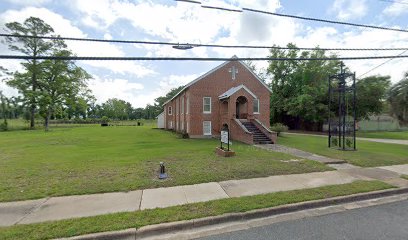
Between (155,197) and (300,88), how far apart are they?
34594mm

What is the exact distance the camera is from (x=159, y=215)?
186 inches

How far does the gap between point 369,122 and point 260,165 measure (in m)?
38.0

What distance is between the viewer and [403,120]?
52.4 feet

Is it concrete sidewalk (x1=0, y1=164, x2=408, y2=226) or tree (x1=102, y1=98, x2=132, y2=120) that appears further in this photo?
tree (x1=102, y1=98, x2=132, y2=120)

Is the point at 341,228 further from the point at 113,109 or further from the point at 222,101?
the point at 113,109

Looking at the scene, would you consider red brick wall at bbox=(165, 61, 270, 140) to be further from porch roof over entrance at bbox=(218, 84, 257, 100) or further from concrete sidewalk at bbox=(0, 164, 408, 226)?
concrete sidewalk at bbox=(0, 164, 408, 226)

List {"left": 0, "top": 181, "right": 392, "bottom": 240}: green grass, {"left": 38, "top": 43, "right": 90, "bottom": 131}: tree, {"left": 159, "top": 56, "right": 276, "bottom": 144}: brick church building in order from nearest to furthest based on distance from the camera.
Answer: {"left": 0, "top": 181, "right": 392, "bottom": 240}: green grass → {"left": 159, "top": 56, "right": 276, "bottom": 144}: brick church building → {"left": 38, "top": 43, "right": 90, "bottom": 131}: tree

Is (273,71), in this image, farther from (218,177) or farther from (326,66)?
(218,177)

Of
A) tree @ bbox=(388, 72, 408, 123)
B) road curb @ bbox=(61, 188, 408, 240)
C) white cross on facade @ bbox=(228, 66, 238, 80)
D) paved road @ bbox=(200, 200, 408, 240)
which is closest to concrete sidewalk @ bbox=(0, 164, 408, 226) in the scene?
road curb @ bbox=(61, 188, 408, 240)

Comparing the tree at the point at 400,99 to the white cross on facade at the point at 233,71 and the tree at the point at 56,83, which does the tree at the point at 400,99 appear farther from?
the tree at the point at 56,83

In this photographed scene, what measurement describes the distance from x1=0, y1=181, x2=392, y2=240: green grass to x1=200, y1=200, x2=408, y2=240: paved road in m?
0.71

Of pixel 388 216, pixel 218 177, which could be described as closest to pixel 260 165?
pixel 218 177

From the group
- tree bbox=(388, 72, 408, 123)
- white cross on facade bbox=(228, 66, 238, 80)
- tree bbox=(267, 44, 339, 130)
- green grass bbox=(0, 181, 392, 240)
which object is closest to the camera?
green grass bbox=(0, 181, 392, 240)

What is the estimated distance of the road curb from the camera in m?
4.09
